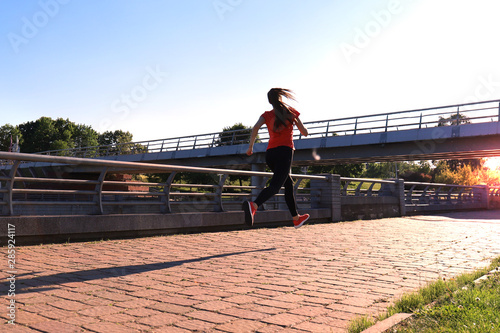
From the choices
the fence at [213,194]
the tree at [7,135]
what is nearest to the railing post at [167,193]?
the fence at [213,194]

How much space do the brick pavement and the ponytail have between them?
1.87 meters

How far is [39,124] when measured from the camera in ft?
354

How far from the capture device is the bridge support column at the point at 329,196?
14.2 meters

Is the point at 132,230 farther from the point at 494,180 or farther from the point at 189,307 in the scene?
the point at 494,180

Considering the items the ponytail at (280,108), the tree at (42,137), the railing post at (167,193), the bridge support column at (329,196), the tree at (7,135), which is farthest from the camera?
the tree at (7,135)

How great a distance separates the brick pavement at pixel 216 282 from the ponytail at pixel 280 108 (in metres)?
1.87

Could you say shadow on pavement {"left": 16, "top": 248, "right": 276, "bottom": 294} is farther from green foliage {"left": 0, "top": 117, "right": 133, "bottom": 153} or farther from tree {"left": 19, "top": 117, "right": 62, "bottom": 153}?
tree {"left": 19, "top": 117, "right": 62, "bottom": 153}

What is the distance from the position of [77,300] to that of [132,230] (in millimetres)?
4624

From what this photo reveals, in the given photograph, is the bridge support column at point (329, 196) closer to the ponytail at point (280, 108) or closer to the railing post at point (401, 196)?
the railing post at point (401, 196)

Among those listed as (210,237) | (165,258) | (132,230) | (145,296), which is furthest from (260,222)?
(145,296)

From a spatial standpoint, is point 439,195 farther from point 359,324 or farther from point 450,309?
point 359,324

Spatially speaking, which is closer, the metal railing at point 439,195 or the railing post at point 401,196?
the railing post at point 401,196

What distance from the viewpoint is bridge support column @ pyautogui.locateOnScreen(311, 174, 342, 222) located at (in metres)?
14.2

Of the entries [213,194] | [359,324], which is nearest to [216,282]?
[359,324]
